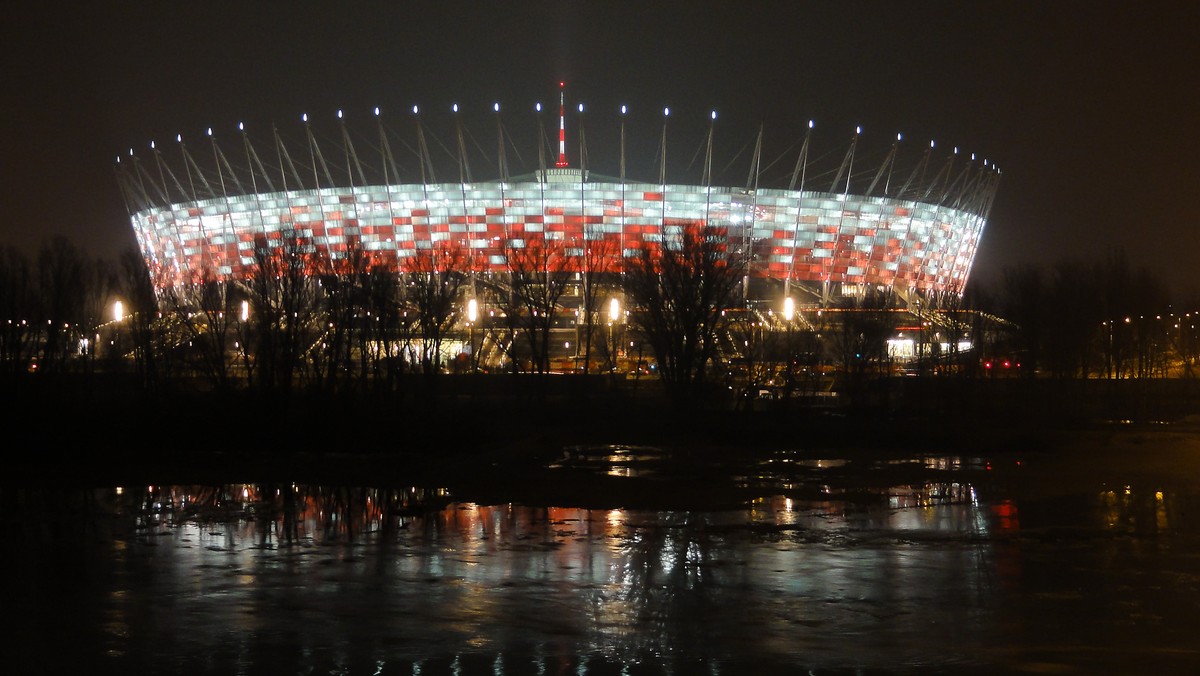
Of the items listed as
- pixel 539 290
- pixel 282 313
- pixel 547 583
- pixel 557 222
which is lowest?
pixel 547 583

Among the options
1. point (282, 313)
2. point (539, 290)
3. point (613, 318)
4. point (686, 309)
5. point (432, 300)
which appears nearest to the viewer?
point (282, 313)

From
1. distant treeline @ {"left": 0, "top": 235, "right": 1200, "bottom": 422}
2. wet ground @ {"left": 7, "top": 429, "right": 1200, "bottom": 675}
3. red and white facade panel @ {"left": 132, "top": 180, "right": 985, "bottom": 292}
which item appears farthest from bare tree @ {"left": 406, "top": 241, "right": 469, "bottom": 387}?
wet ground @ {"left": 7, "top": 429, "right": 1200, "bottom": 675}

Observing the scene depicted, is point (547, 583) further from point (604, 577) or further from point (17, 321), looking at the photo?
point (17, 321)

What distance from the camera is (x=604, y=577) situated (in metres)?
11.9

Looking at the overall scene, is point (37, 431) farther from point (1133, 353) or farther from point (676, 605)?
point (1133, 353)

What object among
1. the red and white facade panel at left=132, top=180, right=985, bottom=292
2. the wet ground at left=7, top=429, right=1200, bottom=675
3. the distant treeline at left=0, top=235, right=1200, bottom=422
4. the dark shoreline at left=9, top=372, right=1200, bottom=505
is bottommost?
the wet ground at left=7, top=429, right=1200, bottom=675

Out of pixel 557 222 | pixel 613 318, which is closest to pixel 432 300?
pixel 613 318

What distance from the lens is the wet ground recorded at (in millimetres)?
8797

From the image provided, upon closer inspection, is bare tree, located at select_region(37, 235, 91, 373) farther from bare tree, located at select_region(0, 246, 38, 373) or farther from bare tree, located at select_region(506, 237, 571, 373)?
bare tree, located at select_region(506, 237, 571, 373)

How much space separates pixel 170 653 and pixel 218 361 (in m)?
29.5

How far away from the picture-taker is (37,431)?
26062 mm

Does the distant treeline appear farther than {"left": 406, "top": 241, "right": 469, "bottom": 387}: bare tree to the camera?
No

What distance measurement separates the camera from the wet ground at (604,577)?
8.80 meters

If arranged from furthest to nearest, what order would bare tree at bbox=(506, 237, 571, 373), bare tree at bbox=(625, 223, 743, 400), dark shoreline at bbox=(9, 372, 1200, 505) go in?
bare tree at bbox=(506, 237, 571, 373) < bare tree at bbox=(625, 223, 743, 400) < dark shoreline at bbox=(9, 372, 1200, 505)
